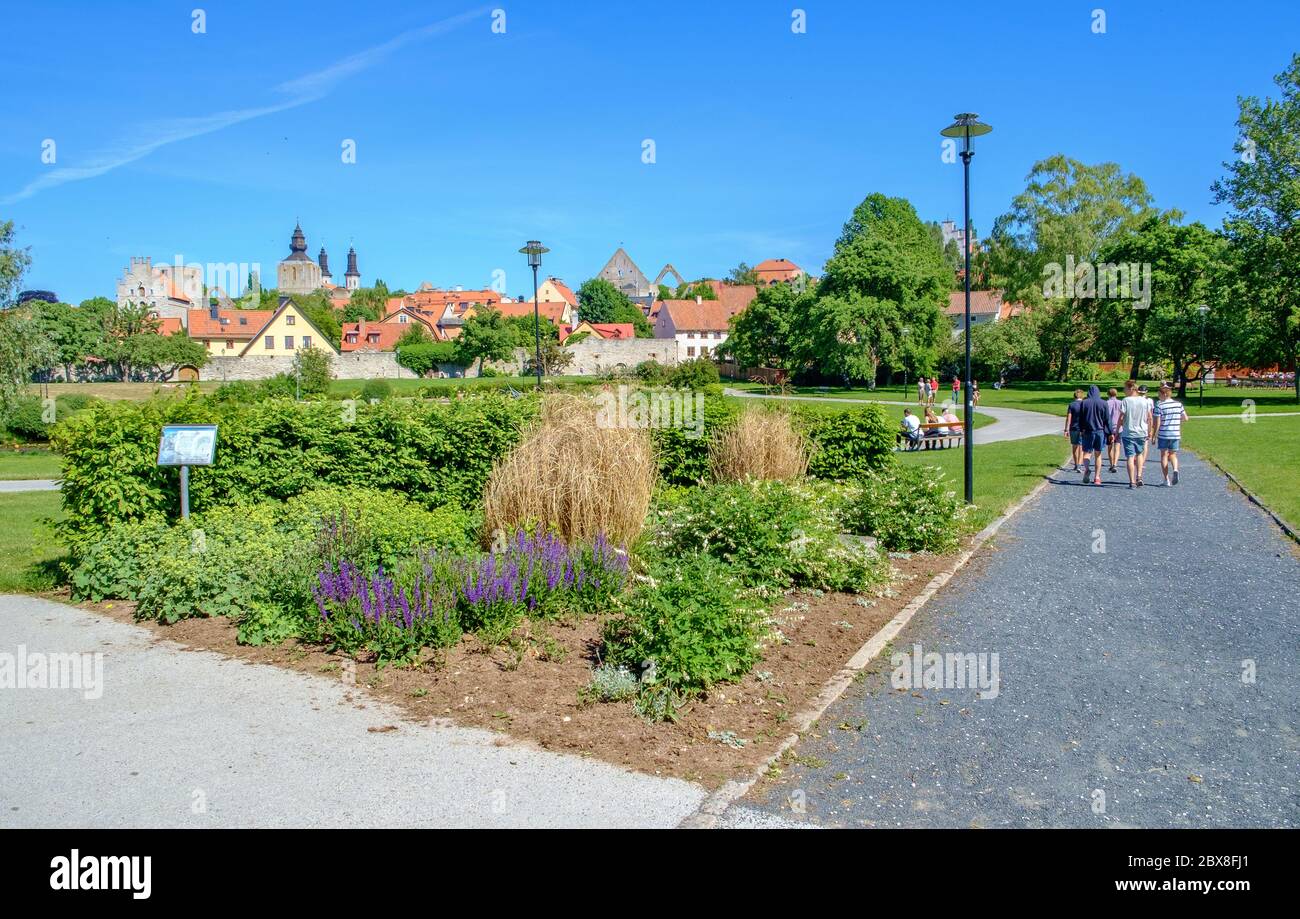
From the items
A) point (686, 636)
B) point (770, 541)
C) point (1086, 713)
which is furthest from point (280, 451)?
point (1086, 713)

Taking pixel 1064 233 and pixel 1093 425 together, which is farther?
pixel 1064 233

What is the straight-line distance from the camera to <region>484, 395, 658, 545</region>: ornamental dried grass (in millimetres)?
8891

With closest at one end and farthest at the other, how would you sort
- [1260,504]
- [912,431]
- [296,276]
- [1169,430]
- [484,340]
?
1. [1260,504]
2. [1169,430]
3. [912,431]
4. [484,340]
5. [296,276]

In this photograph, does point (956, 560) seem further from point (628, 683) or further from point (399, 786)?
point (399, 786)

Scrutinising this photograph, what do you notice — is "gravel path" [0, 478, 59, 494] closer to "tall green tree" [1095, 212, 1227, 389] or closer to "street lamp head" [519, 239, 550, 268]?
"street lamp head" [519, 239, 550, 268]

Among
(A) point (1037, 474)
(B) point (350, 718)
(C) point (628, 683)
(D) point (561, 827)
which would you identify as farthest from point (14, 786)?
(A) point (1037, 474)

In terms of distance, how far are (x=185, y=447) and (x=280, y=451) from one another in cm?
158

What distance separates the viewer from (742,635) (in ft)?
19.6

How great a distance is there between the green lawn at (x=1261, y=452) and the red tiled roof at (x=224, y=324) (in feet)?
305

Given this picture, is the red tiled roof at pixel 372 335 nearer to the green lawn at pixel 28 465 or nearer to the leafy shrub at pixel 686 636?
the green lawn at pixel 28 465

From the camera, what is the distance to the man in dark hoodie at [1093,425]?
51.2 feet

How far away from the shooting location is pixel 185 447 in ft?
29.1

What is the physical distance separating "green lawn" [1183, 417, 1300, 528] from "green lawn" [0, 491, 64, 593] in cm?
1405

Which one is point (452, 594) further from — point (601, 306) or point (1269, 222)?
point (601, 306)
